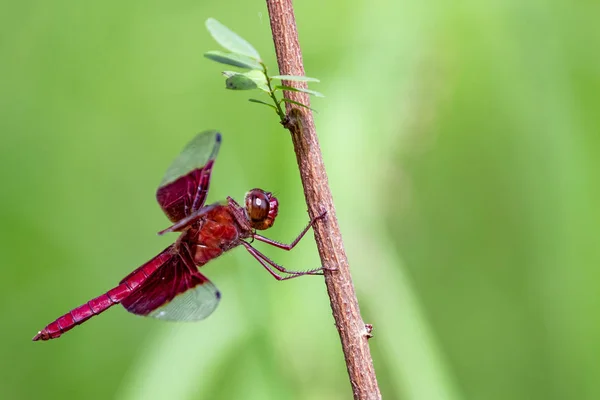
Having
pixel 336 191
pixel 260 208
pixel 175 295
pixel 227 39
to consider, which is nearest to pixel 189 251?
pixel 175 295

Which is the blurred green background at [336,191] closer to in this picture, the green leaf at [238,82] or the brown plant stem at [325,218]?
the brown plant stem at [325,218]

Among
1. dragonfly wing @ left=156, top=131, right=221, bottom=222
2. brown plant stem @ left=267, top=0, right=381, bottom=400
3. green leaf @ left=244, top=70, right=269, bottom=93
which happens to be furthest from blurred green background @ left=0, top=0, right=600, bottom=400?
green leaf @ left=244, top=70, right=269, bottom=93

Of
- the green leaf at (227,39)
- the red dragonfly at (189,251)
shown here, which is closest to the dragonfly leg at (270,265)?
the red dragonfly at (189,251)

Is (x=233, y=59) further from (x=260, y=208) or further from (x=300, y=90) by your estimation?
(x=260, y=208)

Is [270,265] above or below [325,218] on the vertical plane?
below

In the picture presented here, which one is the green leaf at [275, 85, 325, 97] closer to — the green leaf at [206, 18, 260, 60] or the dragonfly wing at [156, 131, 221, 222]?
the green leaf at [206, 18, 260, 60]
